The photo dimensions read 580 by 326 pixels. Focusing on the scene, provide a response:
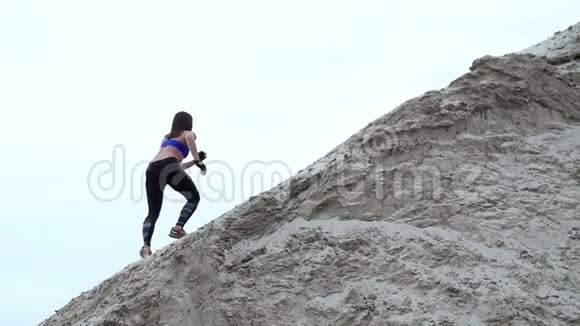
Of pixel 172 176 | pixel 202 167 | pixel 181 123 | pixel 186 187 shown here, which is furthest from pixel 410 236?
pixel 181 123

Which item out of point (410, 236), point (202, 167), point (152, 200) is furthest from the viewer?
point (152, 200)

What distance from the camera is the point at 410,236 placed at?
282 inches

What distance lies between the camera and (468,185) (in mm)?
7738

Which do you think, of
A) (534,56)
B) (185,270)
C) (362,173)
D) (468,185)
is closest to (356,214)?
(362,173)

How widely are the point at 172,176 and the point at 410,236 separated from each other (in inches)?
103

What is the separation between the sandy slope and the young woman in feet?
2.56

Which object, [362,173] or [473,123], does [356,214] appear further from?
[473,123]

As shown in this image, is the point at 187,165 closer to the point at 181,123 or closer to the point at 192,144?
the point at 192,144

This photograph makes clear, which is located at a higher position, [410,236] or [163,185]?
[163,185]

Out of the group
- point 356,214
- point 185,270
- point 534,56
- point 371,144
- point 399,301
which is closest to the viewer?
point 399,301

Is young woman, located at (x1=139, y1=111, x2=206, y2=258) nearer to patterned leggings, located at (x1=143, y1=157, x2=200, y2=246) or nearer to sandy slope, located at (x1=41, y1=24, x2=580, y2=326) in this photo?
patterned leggings, located at (x1=143, y1=157, x2=200, y2=246)

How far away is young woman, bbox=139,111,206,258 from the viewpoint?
27.5ft

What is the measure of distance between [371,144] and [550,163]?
69.5 inches

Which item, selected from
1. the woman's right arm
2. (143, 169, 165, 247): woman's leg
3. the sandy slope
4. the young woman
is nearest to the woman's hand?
the young woman
